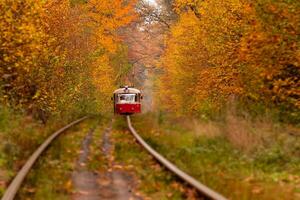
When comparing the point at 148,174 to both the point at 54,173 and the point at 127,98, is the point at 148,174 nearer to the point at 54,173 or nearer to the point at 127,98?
the point at 54,173

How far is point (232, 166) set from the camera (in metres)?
10.6


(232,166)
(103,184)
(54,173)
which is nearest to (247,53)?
(232,166)

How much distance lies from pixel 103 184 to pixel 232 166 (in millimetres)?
2877

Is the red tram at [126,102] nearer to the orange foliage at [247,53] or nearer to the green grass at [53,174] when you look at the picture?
the orange foliage at [247,53]

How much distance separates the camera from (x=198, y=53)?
1154 inches

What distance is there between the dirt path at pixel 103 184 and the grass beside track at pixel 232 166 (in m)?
1.21

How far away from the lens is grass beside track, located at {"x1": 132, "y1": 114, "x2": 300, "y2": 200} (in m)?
7.89

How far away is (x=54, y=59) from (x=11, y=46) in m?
5.96

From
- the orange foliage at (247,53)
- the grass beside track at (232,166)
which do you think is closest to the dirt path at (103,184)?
the grass beside track at (232,166)

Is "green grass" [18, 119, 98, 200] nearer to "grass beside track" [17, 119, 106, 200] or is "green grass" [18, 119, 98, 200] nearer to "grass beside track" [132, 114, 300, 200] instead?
"grass beside track" [17, 119, 106, 200]

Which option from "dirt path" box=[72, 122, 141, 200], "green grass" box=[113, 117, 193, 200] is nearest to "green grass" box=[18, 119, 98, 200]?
"dirt path" box=[72, 122, 141, 200]

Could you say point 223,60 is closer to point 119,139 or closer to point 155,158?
point 119,139

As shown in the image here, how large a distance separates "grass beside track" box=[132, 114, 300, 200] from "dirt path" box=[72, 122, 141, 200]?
1.21m

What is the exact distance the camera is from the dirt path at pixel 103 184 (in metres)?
7.98
